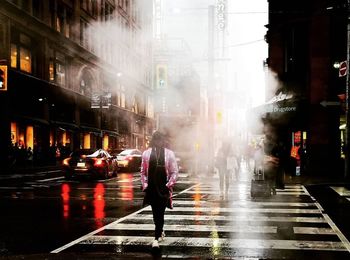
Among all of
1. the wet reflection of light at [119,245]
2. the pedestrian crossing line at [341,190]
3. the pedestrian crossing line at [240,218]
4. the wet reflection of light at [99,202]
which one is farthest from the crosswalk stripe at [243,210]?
the pedestrian crossing line at [341,190]

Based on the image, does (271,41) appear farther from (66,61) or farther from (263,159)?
(263,159)

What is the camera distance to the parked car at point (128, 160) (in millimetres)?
25938

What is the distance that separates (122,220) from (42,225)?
1.46m

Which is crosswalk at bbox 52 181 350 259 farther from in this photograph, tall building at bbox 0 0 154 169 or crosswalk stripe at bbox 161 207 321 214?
tall building at bbox 0 0 154 169

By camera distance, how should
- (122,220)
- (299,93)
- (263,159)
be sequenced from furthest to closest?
1. (299,93)
2. (263,159)
3. (122,220)

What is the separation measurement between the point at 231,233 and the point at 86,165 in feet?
41.8

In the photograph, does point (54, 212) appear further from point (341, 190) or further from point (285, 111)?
point (285, 111)

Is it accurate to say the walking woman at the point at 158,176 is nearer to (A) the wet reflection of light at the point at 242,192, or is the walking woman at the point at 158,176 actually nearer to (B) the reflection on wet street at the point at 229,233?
(B) the reflection on wet street at the point at 229,233

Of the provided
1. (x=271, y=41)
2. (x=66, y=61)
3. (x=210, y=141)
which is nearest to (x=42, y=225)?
(x=210, y=141)

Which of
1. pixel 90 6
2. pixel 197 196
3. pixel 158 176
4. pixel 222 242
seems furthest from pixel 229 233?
pixel 90 6

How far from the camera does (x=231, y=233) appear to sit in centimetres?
800

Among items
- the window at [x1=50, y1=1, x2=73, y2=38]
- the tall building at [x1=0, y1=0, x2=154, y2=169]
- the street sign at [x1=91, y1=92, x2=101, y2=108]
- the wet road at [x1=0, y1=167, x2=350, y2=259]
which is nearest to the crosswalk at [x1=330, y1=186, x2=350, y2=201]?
the wet road at [x1=0, y1=167, x2=350, y2=259]

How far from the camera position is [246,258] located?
6203 millimetres

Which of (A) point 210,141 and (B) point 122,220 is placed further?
(A) point 210,141
